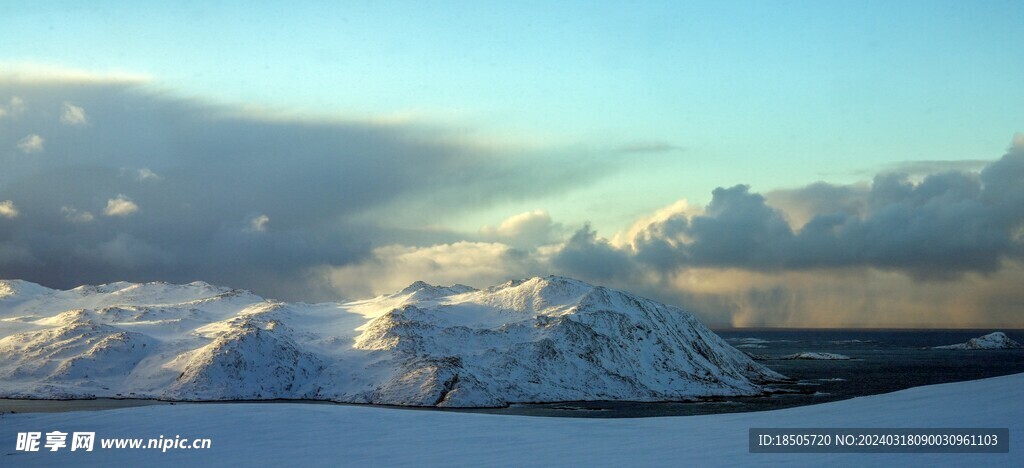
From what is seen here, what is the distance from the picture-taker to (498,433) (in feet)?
→ 119

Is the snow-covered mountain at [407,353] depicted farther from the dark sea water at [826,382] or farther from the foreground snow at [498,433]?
the foreground snow at [498,433]

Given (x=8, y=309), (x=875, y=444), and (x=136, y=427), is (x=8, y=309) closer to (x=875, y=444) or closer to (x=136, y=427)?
(x=136, y=427)

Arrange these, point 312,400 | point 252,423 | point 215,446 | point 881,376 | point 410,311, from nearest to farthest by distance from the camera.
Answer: point 215,446, point 252,423, point 312,400, point 410,311, point 881,376

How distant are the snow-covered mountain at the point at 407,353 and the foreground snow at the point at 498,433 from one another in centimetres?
3472

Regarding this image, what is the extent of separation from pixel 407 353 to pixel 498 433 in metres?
50.8

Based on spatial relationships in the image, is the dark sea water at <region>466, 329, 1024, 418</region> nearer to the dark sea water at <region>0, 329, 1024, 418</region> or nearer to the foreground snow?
the dark sea water at <region>0, 329, 1024, 418</region>

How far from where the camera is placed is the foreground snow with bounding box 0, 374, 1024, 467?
99.5 feet

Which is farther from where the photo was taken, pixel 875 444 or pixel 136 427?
pixel 136 427

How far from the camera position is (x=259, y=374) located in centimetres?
8350

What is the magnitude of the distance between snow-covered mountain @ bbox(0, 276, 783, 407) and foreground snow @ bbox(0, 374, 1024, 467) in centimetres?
3472

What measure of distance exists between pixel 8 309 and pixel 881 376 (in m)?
118

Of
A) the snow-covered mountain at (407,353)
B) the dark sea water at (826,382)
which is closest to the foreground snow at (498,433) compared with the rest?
the dark sea water at (826,382)

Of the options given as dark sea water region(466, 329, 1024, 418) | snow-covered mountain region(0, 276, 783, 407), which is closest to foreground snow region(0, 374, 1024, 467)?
dark sea water region(466, 329, 1024, 418)

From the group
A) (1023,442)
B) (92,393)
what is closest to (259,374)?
(92,393)
